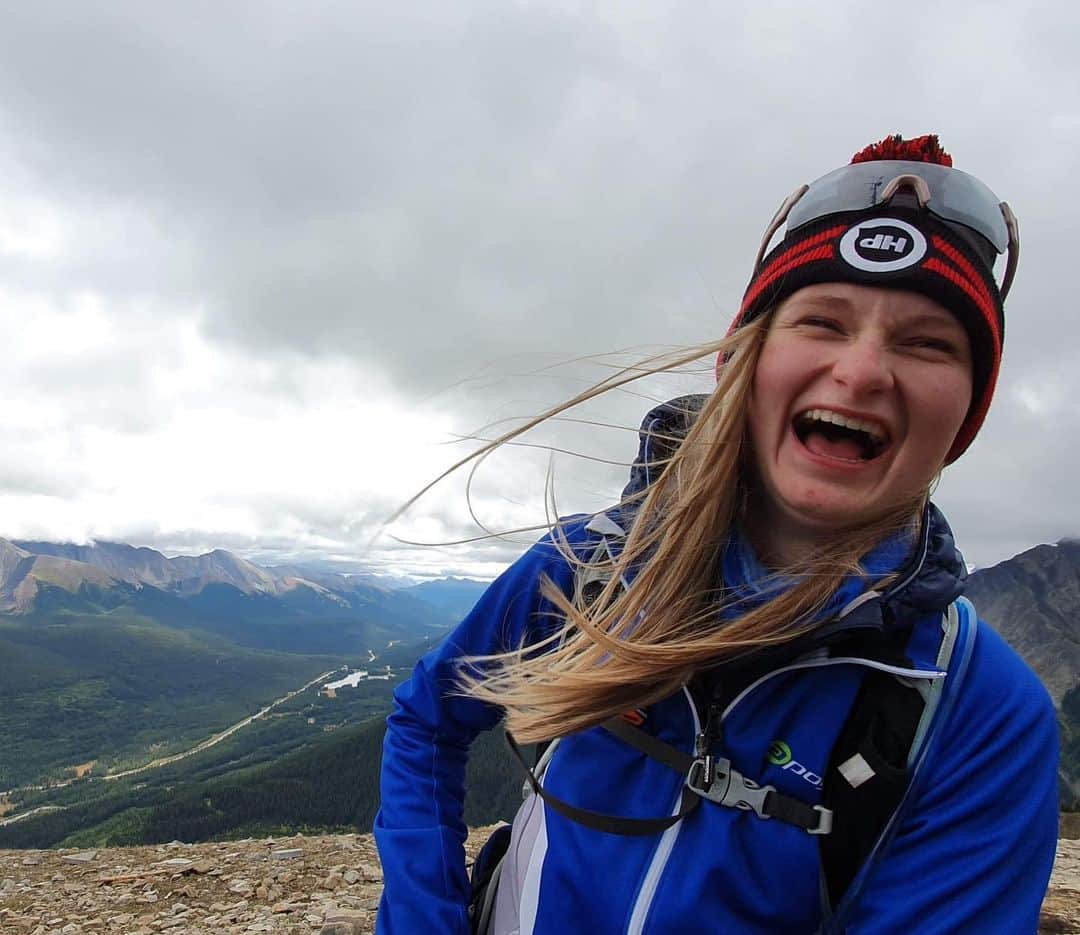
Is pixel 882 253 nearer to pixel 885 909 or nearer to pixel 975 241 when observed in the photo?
pixel 975 241

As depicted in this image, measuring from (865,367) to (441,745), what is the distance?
6.41ft

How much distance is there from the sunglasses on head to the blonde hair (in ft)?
1.50

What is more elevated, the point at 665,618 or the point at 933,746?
the point at 665,618

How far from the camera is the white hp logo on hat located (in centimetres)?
181

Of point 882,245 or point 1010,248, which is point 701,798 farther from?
point 1010,248

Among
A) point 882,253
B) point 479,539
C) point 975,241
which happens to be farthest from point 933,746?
point 479,539

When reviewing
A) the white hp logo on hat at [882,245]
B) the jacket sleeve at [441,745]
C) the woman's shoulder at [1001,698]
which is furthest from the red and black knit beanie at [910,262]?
the jacket sleeve at [441,745]

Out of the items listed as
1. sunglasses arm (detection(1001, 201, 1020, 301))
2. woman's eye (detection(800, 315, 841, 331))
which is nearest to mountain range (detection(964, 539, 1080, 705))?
sunglasses arm (detection(1001, 201, 1020, 301))

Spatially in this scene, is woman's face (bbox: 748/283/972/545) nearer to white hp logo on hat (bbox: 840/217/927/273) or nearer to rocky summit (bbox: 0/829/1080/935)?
white hp logo on hat (bbox: 840/217/927/273)

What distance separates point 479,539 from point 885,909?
1735 millimetres

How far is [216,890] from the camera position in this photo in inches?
275

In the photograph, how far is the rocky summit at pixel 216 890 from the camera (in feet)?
19.9

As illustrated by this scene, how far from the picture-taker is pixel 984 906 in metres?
1.52

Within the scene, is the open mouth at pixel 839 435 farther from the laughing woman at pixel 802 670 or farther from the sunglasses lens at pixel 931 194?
the sunglasses lens at pixel 931 194
